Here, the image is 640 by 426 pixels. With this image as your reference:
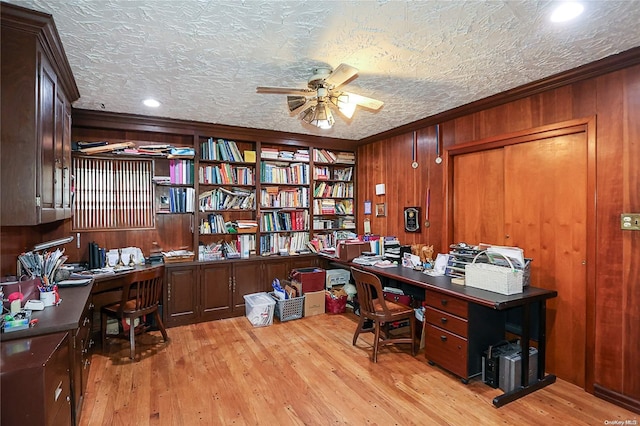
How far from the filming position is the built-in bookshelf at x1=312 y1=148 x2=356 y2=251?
193 inches

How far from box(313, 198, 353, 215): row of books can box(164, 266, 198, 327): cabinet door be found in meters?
1.92

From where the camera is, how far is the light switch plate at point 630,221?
7.37 ft

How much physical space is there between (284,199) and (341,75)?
105 inches

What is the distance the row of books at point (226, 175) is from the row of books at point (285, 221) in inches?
21.2

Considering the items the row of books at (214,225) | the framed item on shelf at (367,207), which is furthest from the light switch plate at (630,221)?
the row of books at (214,225)

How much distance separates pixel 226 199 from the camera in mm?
4328

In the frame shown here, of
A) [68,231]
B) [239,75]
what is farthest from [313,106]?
[68,231]

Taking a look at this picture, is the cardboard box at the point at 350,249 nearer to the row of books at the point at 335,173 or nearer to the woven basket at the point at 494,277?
the row of books at the point at 335,173

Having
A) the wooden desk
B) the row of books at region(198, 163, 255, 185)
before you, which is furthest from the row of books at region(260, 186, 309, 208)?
the wooden desk

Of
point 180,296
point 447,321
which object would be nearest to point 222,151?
point 180,296

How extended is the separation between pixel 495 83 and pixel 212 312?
388 cm

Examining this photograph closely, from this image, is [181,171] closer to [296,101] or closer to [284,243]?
[284,243]

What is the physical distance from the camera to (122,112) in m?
3.58

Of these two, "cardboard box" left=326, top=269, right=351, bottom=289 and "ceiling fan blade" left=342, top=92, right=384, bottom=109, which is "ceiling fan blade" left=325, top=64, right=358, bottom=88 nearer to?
"ceiling fan blade" left=342, top=92, right=384, bottom=109
